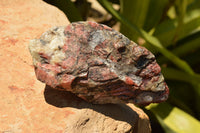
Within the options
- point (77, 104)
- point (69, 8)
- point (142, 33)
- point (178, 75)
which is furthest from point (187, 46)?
point (77, 104)

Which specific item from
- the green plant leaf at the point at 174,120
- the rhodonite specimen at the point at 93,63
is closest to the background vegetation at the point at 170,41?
the green plant leaf at the point at 174,120

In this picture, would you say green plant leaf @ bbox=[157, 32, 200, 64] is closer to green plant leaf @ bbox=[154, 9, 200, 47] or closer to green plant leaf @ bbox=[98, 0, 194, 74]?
green plant leaf @ bbox=[154, 9, 200, 47]

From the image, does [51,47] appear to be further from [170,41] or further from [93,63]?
[170,41]

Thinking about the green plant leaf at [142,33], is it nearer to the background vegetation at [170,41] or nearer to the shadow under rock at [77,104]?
the background vegetation at [170,41]

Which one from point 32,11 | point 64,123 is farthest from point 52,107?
point 32,11

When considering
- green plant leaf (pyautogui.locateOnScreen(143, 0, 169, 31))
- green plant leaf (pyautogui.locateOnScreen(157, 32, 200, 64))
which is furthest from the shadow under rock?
green plant leaf (pyautogui.locateOnScreen(143, 0, 169, 31))

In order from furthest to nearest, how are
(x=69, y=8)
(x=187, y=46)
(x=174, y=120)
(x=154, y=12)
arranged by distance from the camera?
1. (x=154, y=12)
2. (x=187, y=46)
3. (x=69, y=8)
4. (x=174, y=120)
